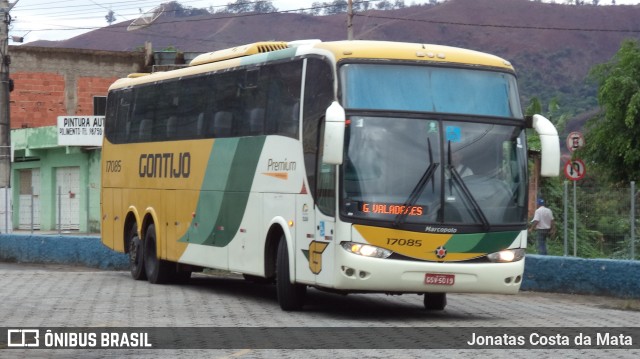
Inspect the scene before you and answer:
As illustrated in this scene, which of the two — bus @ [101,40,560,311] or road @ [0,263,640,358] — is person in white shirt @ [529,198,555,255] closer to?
road @ [0,263,640,358]

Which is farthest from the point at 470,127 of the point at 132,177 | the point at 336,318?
the point at 132,177

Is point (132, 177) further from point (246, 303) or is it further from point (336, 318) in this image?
point (336, 318)

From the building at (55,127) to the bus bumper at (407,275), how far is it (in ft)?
103

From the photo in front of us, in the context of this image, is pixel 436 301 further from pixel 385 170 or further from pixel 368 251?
pixel 385 170

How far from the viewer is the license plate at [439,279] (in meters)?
15.7

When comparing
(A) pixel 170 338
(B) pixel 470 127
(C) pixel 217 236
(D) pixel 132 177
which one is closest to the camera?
(A) pixel 170 338

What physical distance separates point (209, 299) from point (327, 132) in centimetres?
481

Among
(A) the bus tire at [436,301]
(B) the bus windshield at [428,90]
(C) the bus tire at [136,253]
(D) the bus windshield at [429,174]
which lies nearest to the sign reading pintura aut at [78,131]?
(C) the bus tire at [136,253]

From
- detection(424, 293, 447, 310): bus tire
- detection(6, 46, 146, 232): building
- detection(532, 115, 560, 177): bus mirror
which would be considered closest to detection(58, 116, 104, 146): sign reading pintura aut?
detection(6, 46, 146, 232): building

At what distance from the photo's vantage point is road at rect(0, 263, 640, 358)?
1243 centimetres

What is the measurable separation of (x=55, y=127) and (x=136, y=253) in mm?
25748

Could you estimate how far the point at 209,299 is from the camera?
19125mm

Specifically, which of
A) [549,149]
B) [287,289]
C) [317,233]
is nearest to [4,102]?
[287,289]

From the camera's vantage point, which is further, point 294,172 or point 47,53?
point 47,53
